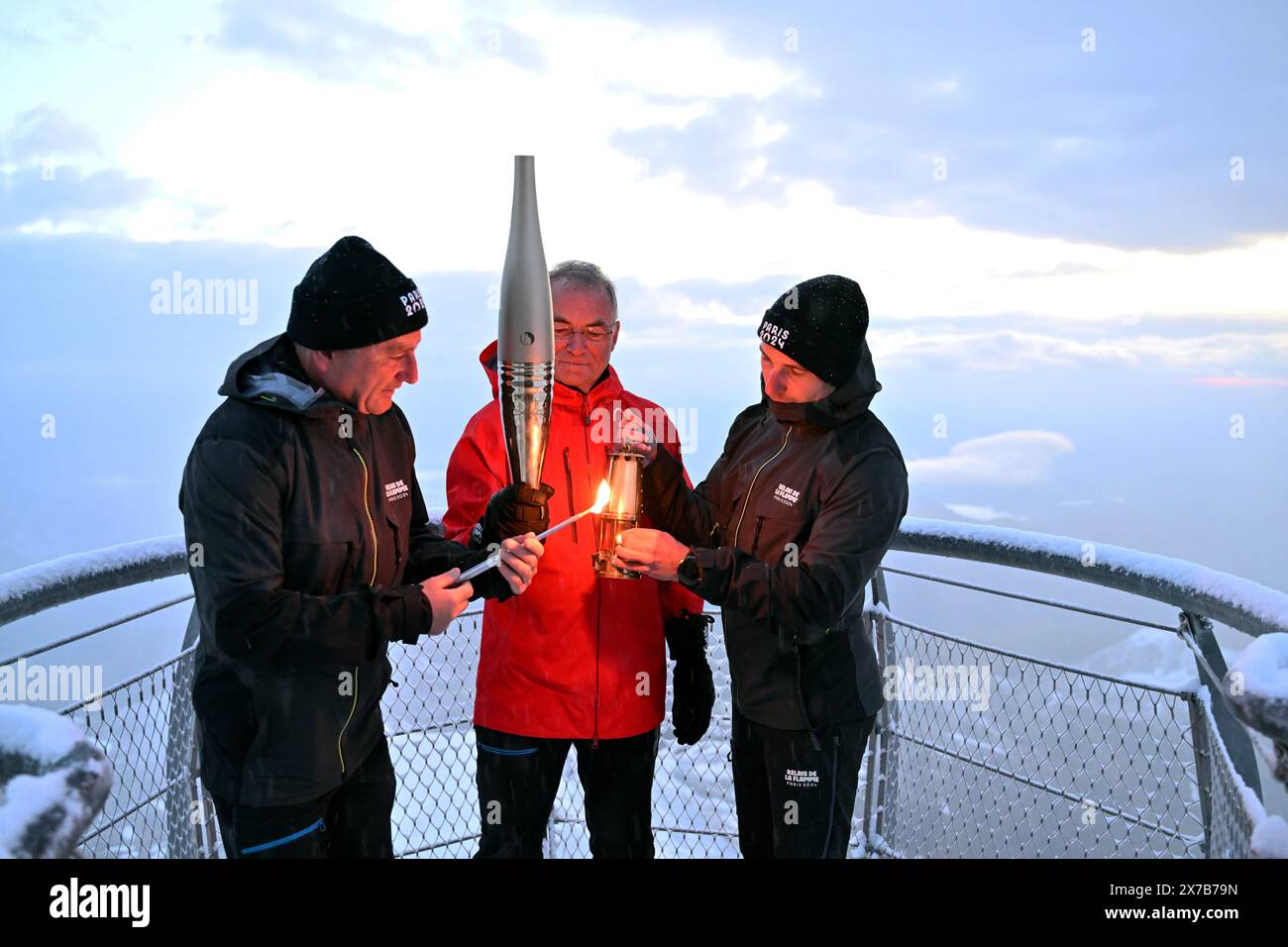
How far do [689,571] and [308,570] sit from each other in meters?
0.79

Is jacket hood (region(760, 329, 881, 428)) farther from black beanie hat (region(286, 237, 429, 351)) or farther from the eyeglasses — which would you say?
black beanie hat (region(286, 237, 429, 351))

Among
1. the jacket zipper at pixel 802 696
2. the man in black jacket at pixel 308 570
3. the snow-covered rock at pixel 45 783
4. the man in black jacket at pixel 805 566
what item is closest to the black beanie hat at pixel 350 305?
the man in black jacket at pixel 308 570

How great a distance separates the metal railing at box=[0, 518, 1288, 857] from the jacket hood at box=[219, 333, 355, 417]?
0.68 metres

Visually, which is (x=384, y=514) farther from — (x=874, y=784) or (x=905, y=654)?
(x=874, y=784)

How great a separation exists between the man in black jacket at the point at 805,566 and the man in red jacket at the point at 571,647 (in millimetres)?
248

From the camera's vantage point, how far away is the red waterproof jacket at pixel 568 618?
8.22 ft

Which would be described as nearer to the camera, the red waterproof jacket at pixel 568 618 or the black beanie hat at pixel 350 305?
the black beanie hat at pixel 350 305

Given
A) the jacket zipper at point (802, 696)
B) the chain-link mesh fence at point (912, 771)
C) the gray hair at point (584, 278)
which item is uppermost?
the gray hair at point (584, 278)

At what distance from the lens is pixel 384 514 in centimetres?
215

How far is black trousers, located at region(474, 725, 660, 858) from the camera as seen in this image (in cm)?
251

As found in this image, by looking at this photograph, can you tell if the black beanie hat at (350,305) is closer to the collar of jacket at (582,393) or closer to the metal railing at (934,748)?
the collar of jacket at (582,393)

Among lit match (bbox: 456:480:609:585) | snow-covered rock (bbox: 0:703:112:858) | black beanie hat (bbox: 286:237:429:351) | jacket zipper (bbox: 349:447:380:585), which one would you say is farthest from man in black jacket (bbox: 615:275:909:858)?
snow-covered rock (bbox: 0:703:112:858)
